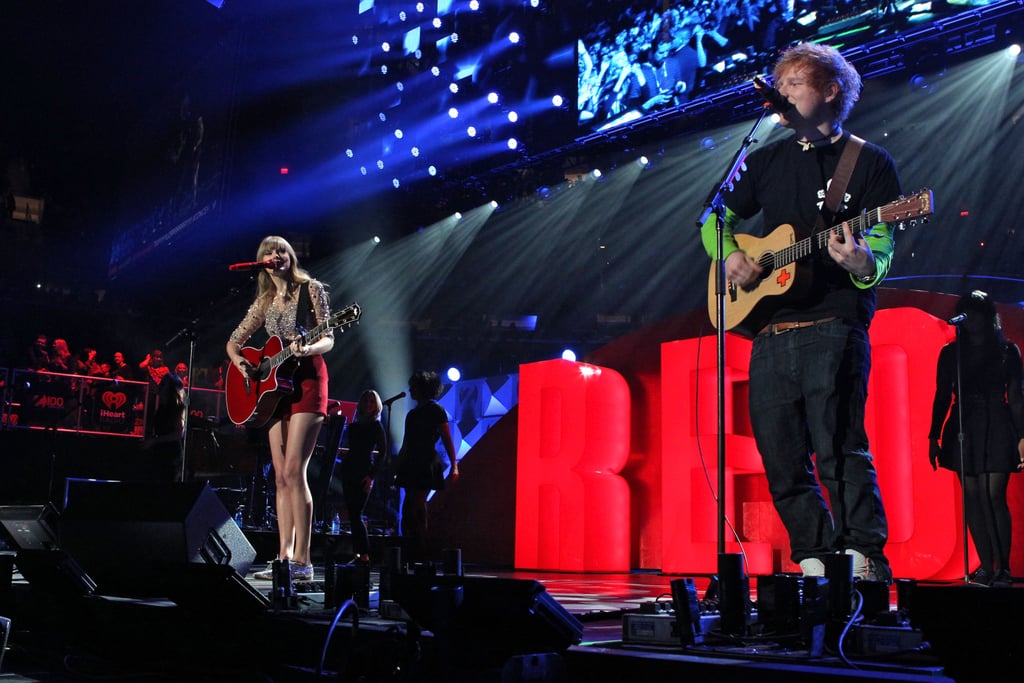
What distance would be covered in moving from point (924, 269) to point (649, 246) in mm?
6008

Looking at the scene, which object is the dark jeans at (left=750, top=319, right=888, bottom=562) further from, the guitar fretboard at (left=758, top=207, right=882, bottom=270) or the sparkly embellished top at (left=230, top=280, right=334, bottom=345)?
the sparkly embellished top at (left=230, top=280, right=334, bottom=345)

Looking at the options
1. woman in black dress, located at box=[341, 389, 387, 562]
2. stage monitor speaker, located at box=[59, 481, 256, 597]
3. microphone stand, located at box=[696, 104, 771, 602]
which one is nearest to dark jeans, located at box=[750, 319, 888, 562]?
microphone stand, located at box=[696, 104, 771, 602]

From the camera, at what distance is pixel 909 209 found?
292 centimetres

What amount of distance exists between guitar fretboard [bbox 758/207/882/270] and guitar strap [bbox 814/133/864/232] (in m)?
0.07

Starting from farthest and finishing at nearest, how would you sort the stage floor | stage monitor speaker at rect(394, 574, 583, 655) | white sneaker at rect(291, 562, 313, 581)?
white sneaker at rect(291, 562, 313, 581) → stage monitor speaker at rect(394, 574, 583, 655) → the stage floor

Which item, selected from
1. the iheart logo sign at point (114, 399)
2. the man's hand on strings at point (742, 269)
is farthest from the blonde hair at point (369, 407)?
the iheart logo sign at point (114, 399)

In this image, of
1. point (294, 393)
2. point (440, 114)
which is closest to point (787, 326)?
point (294, 393)

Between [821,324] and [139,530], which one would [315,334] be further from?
[821,324]

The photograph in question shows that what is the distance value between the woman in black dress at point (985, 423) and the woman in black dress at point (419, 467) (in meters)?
3.85

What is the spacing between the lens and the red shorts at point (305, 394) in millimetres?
5043

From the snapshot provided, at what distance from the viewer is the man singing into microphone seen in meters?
2.95

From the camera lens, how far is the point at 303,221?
2397 centimetres

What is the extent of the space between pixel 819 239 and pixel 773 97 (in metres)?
0.54

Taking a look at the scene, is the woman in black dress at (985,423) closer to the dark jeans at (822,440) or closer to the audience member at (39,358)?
the dark jeans at (822,440)
